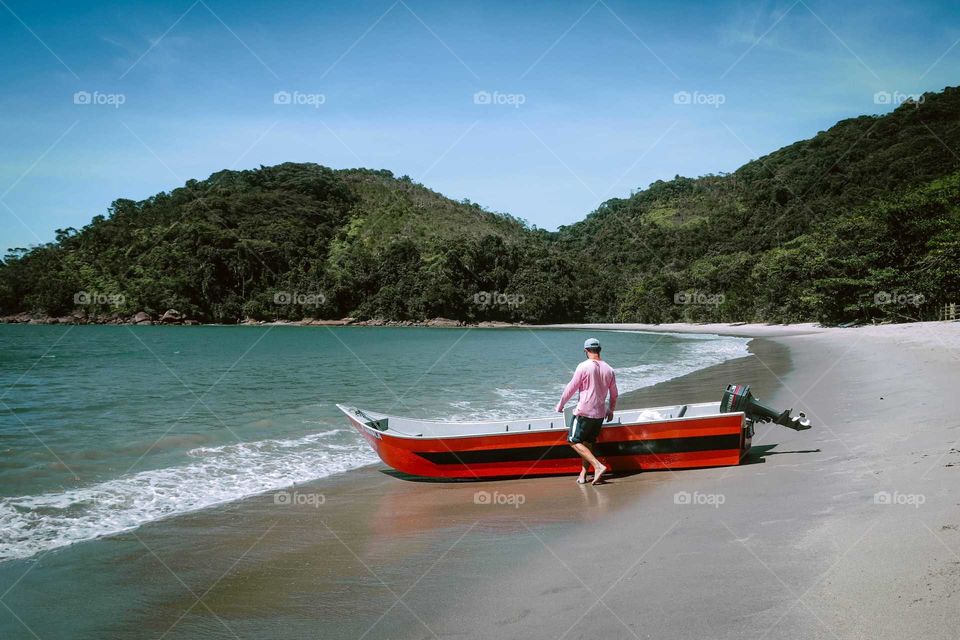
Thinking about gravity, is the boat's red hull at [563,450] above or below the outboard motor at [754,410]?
below

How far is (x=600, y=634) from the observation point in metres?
3.54

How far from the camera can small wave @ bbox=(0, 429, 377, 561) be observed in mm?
6395

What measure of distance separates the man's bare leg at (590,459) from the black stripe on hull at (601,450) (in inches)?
8.5

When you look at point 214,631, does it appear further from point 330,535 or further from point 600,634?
point 600,634

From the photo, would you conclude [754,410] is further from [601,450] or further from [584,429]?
[584,429]

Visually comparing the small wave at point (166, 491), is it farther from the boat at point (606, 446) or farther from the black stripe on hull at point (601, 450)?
the black stripe on hull at point (601, 450)

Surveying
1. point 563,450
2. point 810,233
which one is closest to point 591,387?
point 563,450

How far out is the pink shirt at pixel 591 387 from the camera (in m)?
7.52

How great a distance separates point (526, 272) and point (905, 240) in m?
73.8

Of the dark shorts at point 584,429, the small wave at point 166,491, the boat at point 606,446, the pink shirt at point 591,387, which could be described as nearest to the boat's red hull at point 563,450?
the boat at point 606,446

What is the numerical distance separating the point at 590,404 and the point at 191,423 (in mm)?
9071

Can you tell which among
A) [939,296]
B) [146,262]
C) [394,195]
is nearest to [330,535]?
[939,296]

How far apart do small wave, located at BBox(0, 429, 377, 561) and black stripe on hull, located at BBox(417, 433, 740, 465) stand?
207 centimetres

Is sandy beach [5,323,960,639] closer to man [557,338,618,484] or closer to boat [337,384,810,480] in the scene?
boat [337,384,810,480]
